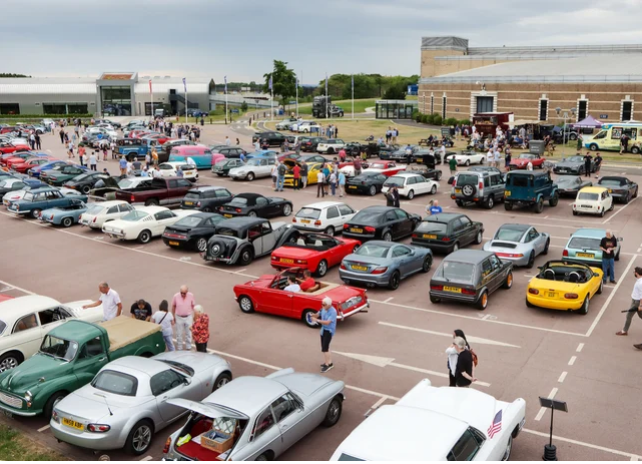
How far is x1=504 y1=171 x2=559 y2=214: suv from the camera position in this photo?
2973 cm

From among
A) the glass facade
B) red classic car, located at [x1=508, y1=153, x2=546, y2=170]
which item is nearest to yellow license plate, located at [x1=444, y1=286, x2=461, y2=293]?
red classic car, located at [x1=508, y1=153, x2=546, y2=170]

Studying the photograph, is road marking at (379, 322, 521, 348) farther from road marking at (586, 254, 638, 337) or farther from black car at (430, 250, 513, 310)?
road marking at (586, 254, 638, 337)

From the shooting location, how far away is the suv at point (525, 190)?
97.6 feet

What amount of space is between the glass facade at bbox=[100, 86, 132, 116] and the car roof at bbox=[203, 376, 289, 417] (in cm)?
11236

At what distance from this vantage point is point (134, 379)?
10852mm

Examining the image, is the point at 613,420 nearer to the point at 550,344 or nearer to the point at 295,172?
the point at 550,344

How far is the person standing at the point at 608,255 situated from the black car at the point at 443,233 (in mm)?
4692

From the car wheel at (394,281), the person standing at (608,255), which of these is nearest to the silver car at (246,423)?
the car wheel at (394,281)

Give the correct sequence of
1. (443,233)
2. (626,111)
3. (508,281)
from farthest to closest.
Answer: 1. (626,111)
2. (443,233)
3. (508,281)

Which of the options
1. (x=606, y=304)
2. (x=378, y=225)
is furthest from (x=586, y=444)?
(x=378, y=225)

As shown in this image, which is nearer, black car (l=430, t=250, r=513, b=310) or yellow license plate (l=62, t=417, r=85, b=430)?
yellow license plate (l=62, t=417, r=85, b=430)

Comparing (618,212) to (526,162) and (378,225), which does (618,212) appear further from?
(378,225)

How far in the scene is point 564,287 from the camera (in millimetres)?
16938

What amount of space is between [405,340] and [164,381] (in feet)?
20.9
